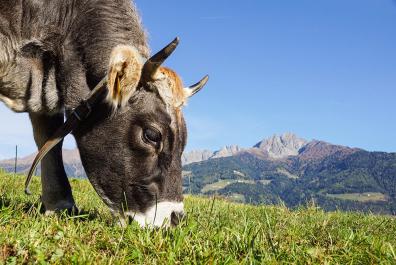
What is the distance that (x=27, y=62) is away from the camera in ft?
28.0

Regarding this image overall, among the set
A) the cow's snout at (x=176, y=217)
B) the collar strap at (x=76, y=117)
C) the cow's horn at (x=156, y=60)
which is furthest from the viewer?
the collar strap at (x=76, y=117)

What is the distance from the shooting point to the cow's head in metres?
7.71

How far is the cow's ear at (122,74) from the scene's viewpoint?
7.48 metres

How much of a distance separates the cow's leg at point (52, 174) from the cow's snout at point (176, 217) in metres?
2.09

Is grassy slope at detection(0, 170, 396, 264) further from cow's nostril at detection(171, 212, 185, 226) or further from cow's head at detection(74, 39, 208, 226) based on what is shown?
cow's head at detection(74, 39, 208, 226)

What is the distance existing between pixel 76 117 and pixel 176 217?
8.05ft

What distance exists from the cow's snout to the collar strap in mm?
2285

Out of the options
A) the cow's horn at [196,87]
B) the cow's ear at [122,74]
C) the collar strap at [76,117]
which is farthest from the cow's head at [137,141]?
the cow's horn at [196,87]

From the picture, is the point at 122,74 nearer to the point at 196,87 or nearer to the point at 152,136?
the point at 152,136

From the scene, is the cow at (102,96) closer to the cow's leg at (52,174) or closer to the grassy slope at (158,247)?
the cow's leg at (52,174)

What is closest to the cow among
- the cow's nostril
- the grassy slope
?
the cow's nostril

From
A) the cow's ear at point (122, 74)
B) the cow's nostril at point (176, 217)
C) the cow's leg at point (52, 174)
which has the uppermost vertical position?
the cow's ear at point (122, 74)

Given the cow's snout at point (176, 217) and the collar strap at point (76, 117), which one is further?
the collar strap at point (76, 117)

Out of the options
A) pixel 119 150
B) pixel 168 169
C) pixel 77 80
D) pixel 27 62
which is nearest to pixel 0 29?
pixel 27 62
